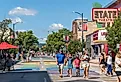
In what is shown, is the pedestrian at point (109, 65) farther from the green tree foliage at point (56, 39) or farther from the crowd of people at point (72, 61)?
the green tree foliage at point (56, 39)

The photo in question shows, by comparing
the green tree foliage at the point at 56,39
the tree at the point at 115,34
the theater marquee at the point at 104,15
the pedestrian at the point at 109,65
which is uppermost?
the green tree foliage at the point at 56,39

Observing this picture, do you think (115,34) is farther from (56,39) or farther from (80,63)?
(56,39)

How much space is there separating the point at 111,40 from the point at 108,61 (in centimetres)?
1304

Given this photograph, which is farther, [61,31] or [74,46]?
[61,31]

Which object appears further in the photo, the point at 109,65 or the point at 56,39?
the point at 56,39

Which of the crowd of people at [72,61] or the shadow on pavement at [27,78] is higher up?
the crowd of people at [72,61]

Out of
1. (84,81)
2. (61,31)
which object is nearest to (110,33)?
(84,81)

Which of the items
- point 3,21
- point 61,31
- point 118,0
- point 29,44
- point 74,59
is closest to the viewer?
point 74,59

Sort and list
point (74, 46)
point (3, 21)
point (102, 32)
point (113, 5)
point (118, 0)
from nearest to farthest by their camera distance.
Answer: point (3, 21), point (118, 0), point (113, 5), point (102, 32), point (74, 46)

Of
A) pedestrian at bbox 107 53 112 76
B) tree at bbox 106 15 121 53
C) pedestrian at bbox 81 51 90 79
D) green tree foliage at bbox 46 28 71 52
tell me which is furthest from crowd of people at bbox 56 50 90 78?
green tree foliage at bbox 46 28 71 52

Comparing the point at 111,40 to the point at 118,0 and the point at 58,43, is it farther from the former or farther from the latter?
the point at 58,43

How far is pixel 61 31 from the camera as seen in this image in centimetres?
13912

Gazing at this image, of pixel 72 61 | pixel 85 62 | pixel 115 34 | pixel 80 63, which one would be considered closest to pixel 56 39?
pixel 115 34

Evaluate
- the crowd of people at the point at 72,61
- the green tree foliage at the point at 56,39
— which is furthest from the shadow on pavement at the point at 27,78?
the green tree foliage at the point at 56,39
